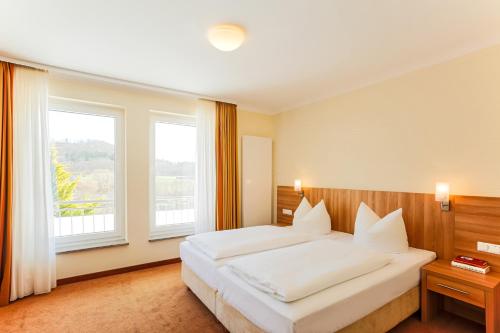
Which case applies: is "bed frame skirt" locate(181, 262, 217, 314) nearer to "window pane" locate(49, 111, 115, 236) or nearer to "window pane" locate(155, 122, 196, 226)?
"window pane" locate(155, 122, 196, 226)

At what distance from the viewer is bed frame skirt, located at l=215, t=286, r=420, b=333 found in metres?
1.78

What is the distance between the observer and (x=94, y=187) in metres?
3.38

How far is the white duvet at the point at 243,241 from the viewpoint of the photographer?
2.50 metres

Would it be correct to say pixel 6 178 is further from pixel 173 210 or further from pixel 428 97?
pixel 428 97

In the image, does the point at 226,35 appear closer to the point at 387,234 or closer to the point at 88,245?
the point at 387,234

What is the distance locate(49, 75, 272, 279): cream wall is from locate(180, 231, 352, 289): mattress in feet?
3.32

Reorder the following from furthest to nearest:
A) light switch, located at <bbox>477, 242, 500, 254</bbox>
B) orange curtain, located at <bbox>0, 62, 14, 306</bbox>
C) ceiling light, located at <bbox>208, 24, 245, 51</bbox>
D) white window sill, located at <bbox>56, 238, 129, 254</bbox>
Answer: white window sill, located at <bbox>56, 238, 129, 254</bbox>
orange curtain, located at <bbox>0, 62, 14, 306</bbox>
light switch, located at <bbox>477, 242, 500, 254</bbox>
ceiling light, located at <bbox>208, 24, 245, 51</bbox>

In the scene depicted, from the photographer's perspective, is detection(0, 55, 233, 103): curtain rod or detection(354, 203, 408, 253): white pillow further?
detection(0, 55, 233, 103): curtain rod

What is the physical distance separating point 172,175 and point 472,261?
3.69m

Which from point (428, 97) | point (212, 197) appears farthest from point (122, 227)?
point (428, 97)

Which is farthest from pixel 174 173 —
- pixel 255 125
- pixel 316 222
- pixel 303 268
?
pixel 303 268

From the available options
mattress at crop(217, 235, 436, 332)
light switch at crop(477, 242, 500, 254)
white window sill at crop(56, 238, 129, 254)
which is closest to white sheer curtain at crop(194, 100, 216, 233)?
white window sill at crop(56, 238, 129, 254)

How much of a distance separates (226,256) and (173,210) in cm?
182

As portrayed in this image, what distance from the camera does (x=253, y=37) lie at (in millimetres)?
2258
